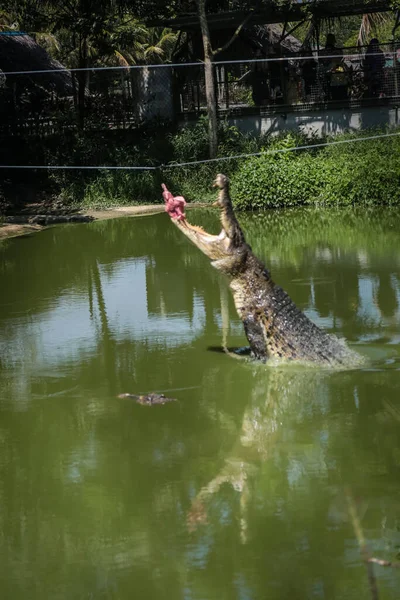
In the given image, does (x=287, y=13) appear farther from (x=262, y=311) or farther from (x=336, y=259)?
(x=262, y=311)

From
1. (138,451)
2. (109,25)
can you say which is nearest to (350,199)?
(109,25)

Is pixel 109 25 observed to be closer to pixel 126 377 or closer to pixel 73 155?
pixel 73 155

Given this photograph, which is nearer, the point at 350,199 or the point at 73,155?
the point at 350,199

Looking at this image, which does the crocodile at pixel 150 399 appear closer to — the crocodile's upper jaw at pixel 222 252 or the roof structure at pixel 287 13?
the crocodile's upper jaw at pixel 222 252

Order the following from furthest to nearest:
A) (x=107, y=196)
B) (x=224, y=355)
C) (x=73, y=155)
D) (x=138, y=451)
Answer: (x=73, y=155)
(x=107, y=196)
(x=224, y=355)
(x=138, y=451)

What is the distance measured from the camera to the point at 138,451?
592 cm

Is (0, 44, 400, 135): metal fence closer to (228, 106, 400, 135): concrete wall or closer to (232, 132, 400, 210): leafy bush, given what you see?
(228, 106, 400, 135): concrete wall

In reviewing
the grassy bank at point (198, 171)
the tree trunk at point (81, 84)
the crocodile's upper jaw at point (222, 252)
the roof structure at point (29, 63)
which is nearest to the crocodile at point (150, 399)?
the crocodile's upper jaw at point (222, 252)

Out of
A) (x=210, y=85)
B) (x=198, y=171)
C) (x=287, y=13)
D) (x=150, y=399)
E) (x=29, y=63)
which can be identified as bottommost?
(x=150, y=399)

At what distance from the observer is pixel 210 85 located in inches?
758

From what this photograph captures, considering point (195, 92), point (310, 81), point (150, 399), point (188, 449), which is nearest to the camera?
point (188, 449)

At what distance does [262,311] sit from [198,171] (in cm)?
1194

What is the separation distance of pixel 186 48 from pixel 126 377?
16715 mm

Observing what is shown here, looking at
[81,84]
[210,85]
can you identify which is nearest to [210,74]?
[210,85]
